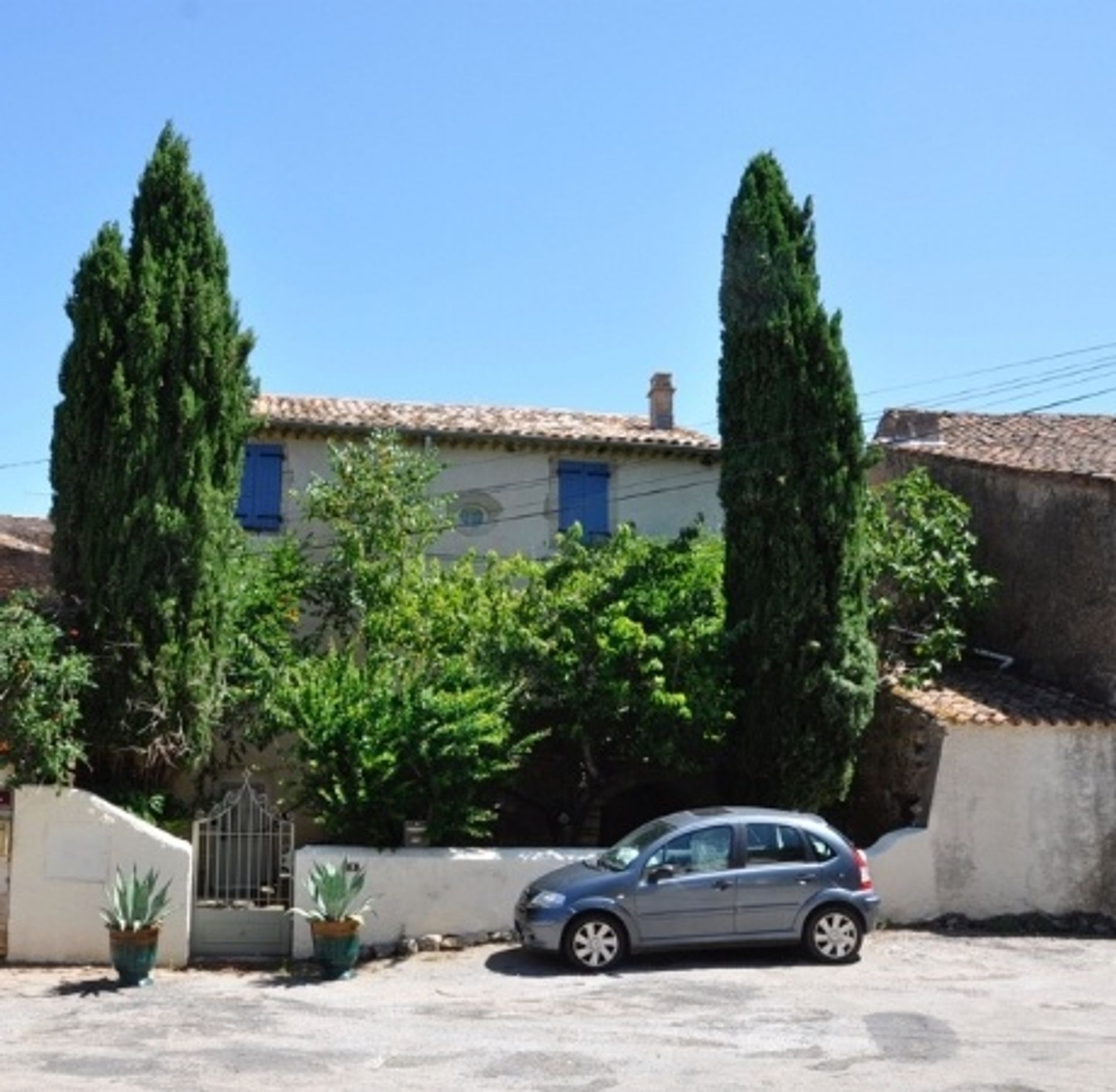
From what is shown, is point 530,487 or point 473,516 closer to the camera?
point 473,516

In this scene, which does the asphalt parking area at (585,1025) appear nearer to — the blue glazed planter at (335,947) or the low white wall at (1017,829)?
the blue glazed planter at (335,947)

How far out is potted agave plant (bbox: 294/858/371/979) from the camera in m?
14.3

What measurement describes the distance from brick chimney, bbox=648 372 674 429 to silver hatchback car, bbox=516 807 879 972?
47.0 feet

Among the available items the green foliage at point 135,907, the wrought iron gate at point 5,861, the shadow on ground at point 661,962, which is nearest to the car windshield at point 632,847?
the shadow on ground at point 661,962

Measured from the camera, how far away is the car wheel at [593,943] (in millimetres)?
13953

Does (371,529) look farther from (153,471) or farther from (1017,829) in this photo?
(1017,829)

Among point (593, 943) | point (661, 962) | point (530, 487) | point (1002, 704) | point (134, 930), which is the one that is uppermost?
point (530, 487)

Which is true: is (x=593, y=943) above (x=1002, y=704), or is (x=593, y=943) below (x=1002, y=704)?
below

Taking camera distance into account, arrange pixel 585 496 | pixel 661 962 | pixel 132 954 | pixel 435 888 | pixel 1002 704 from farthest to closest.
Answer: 1. pixel 585 496
2. pixel 1002 704
3. pixel 435 888
4. pixel 661 962
5. pixel 132 954

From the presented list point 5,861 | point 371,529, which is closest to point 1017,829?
point 371,529

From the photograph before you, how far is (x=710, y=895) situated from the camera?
1425 cm

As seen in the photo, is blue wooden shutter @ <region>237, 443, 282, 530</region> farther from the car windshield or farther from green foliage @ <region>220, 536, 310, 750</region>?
the car windshield

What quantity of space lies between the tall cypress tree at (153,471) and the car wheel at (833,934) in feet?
24.2

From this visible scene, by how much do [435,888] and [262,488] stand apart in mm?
11208
